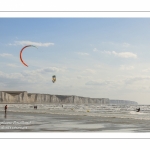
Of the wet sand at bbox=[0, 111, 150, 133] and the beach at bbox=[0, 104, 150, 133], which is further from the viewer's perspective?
the beach at bbox=[0, 104, 150, 133]

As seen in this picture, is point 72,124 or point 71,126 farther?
point 72,124

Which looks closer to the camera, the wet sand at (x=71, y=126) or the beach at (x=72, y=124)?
the wet sand at (x=71, y=126)
